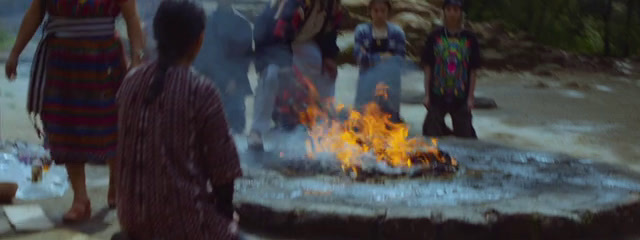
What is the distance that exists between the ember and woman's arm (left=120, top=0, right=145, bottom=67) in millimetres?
1463

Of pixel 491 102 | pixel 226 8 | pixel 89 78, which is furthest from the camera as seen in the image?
pixel 491 102

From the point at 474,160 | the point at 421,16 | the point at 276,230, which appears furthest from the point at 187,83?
the point at 421,16

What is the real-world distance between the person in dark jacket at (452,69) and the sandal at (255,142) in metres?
1.49

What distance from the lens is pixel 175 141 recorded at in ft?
7.54

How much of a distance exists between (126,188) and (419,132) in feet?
18.4

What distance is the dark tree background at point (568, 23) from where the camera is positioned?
51.6ft

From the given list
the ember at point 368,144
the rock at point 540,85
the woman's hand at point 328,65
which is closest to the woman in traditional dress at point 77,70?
the ember at point 368,144

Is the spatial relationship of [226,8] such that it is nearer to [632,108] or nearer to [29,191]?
[29,191]

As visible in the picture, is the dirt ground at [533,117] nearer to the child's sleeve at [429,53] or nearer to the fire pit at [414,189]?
the fire pit at [414,189]

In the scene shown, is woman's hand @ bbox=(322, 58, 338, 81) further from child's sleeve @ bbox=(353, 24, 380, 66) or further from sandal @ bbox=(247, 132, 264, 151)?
sandal @ bbox=(247, 132, 264, 151)

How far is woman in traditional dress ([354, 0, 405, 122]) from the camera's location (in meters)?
6.25

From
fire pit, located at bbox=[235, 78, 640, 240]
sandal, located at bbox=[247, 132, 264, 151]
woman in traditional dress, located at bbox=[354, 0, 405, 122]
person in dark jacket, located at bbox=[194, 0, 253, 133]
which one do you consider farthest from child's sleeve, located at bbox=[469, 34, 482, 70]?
sandal, located at bbox=[247, 132, 264, 151]

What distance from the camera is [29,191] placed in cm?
461

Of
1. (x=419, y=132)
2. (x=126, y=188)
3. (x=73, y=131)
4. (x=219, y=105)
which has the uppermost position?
(x=219, y=105)
